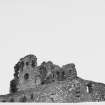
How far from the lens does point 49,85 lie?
91.8ft

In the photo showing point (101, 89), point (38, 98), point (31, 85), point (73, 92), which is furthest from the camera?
point (31, 85)

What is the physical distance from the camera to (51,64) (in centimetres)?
4522

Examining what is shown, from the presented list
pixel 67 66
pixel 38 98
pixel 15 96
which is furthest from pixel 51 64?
pixel 38 98

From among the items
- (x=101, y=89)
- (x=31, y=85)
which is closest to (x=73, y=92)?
(x=101, y=89)

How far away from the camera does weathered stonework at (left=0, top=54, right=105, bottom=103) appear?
2527 cm

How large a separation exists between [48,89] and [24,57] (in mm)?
18342

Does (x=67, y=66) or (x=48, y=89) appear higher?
(x=67, y=66)

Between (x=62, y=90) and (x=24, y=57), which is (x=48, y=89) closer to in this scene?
(x=62, y=90)

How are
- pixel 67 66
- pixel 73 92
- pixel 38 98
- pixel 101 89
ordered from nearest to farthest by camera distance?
pixel 73 92 → pixel 38 98 → pixel 101 89 → pixel 67 66

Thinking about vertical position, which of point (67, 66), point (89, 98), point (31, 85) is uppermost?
point (67, 66)

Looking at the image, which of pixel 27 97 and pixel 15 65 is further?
pixel 15 65

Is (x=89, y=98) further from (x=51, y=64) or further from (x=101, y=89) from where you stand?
(x=51, y=64)

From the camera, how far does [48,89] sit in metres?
26.6

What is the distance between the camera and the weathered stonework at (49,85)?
2527cm
